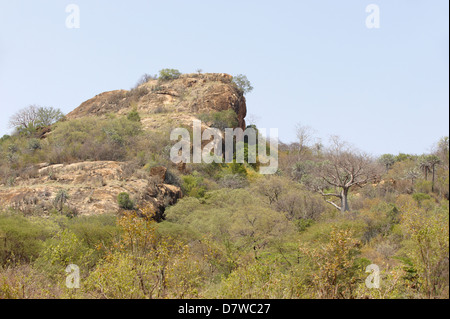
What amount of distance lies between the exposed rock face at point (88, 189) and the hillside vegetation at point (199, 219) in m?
0.10

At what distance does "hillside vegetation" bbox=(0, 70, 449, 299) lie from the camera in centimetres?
892

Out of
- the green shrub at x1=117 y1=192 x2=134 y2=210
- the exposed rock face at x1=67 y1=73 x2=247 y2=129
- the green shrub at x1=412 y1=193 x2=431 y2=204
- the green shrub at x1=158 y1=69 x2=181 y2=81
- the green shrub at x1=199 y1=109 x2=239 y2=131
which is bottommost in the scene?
the green shrub at x1=412 y1=193 x2=431 y2=204

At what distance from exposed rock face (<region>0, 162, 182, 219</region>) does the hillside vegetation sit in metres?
0.10

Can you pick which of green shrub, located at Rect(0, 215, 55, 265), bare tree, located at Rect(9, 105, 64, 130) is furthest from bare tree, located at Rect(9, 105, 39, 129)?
green shrub, located at Rect(0, 215, 55, 265)

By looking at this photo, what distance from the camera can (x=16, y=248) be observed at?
1524 cm

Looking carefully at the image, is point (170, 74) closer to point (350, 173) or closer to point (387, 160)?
point (387, 160)

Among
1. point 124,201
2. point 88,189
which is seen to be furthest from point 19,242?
point 88,189

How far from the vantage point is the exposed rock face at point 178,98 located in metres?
47.7

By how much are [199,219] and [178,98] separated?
29.8m

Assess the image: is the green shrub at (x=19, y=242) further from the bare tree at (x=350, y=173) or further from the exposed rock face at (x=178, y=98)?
the exposed rock face at (x=178, y=98)

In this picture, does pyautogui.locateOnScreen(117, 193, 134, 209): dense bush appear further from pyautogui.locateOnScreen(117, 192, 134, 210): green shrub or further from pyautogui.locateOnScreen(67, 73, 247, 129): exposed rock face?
Answer: pyautogui.locateOnScreen(67, 73, 247, 129): exposed rock face

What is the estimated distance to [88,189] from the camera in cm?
2453
